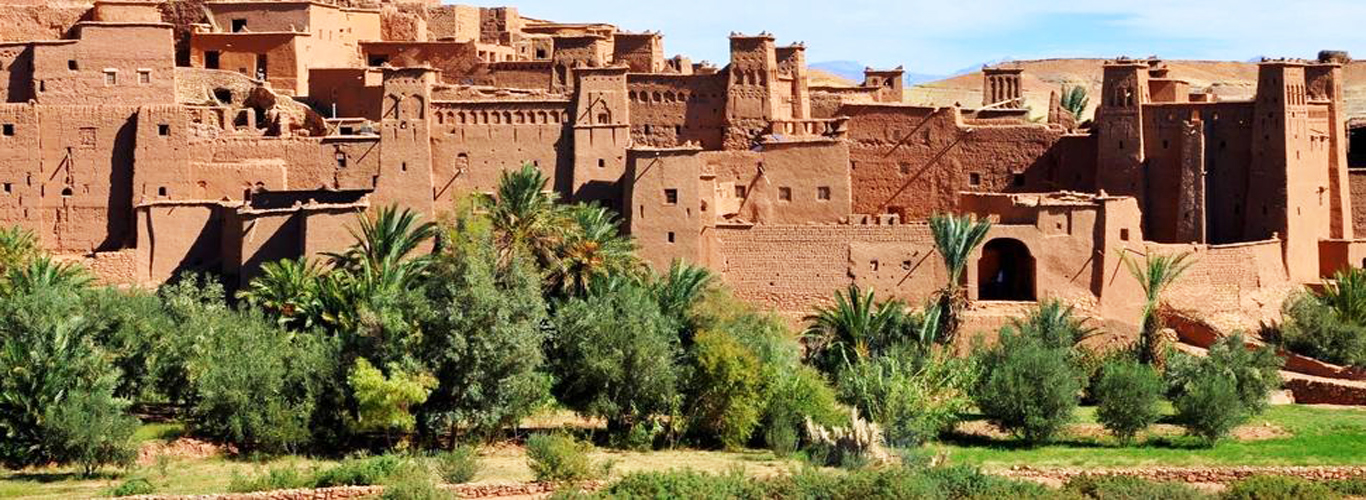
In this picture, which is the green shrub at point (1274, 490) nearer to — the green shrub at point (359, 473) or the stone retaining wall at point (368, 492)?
the stone retaining wall at point (368, 492)

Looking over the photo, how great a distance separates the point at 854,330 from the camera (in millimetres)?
40188

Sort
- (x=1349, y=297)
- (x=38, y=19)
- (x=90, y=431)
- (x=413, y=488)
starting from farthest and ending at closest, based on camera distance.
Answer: (x=38, y=19), (x=1349, y=297), (x=90, y=431), (x=413, y=488)

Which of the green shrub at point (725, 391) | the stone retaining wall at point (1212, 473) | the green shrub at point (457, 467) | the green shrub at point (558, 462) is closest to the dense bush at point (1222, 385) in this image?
the stone retaining wall at point (1212, 473)

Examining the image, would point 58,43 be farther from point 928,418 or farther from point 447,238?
point 928,418

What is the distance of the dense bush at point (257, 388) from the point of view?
1420 inches

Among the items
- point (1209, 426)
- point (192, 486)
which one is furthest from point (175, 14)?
point (1209, 426)

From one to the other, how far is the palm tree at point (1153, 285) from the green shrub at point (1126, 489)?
7.65 meters

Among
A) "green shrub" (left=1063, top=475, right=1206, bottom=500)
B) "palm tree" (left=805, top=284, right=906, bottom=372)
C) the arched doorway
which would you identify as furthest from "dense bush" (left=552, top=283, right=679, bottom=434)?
the arched doorway

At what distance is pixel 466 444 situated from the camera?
36.5 m

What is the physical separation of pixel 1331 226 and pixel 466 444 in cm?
1761

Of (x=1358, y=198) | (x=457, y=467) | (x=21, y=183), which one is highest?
(x=21, y=183)

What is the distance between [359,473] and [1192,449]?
41.2 feet

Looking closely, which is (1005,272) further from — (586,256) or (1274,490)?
(1274,490)

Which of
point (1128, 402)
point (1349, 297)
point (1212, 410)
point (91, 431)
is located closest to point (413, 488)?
point (91, 431)
